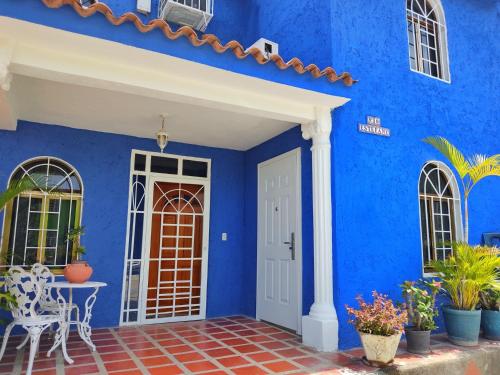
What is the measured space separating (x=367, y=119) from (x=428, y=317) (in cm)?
260

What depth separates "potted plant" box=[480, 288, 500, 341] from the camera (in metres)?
4.88

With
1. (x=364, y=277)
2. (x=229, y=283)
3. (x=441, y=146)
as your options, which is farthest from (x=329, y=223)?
(x=229, y=283)

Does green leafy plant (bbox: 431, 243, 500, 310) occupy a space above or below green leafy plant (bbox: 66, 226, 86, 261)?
below

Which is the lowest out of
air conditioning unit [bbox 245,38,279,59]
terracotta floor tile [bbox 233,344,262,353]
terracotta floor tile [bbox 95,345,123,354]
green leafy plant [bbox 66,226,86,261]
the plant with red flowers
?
terracotta floor tile [bbox 95,345,123,354]

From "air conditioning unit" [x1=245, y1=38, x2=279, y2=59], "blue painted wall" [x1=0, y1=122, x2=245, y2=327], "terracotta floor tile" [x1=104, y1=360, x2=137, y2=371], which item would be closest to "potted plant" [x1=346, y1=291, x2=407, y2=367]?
"terracotta floor tile" [x1=104, y1=360, x2=137, y2=371]

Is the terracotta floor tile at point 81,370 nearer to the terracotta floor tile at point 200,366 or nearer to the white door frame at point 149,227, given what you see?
the terracotta floor tile at point 200,366

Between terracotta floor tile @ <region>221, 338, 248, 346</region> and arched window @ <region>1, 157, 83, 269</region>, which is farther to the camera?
arched window @ <region>1, 157, 83, 269</region>

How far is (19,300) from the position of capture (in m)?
3.79

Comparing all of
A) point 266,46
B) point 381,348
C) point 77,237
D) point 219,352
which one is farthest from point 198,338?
point 266,46

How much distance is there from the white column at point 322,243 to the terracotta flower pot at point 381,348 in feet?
2.08

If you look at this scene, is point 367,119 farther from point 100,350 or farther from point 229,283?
point 100,350

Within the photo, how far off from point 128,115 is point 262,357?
141 inches

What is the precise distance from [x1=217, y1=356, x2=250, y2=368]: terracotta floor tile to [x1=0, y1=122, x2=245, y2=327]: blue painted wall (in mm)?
2229

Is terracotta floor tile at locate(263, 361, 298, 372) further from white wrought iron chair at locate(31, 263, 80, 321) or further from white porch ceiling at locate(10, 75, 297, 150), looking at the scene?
white porch ceiling at locate(10, 75, 297, 150)
